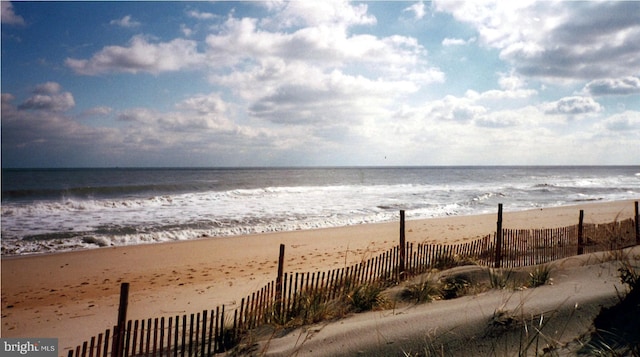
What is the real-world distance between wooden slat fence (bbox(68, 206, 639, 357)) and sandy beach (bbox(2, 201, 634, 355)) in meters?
0.55

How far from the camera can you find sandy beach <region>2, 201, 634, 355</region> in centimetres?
816

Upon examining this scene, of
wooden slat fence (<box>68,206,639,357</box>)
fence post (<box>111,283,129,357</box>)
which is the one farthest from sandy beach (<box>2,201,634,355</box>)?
fence post (<box>111,283,129,357</box>)

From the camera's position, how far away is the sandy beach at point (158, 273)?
8164mm

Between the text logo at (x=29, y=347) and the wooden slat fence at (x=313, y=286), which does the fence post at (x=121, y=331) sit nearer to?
the wooden slat fence at (x=313, y=286)

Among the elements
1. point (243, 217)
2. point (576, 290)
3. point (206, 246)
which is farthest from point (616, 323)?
point (243, 217)

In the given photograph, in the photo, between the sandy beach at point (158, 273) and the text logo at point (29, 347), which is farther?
the sandy beach at point (158, 273)

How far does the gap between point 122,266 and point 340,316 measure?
9298mm

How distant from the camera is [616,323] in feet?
14.6

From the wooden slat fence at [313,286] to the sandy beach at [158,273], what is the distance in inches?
21.5

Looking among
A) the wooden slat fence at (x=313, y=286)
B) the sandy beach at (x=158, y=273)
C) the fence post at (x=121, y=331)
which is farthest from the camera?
the sandy beach at (x=158, y=273)

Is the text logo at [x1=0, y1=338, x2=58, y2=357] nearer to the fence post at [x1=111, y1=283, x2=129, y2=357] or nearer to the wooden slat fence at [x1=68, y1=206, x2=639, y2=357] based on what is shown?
the wooden slat fence at [x1=68, y1=206, x2=639, y2=357]

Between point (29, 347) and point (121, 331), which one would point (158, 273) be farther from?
point (121, 331)

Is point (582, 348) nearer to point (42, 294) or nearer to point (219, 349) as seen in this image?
point (219, 349)

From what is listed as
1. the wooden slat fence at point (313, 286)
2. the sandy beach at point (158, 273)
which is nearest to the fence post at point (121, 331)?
the wooden slat fence at point (313, 286)
